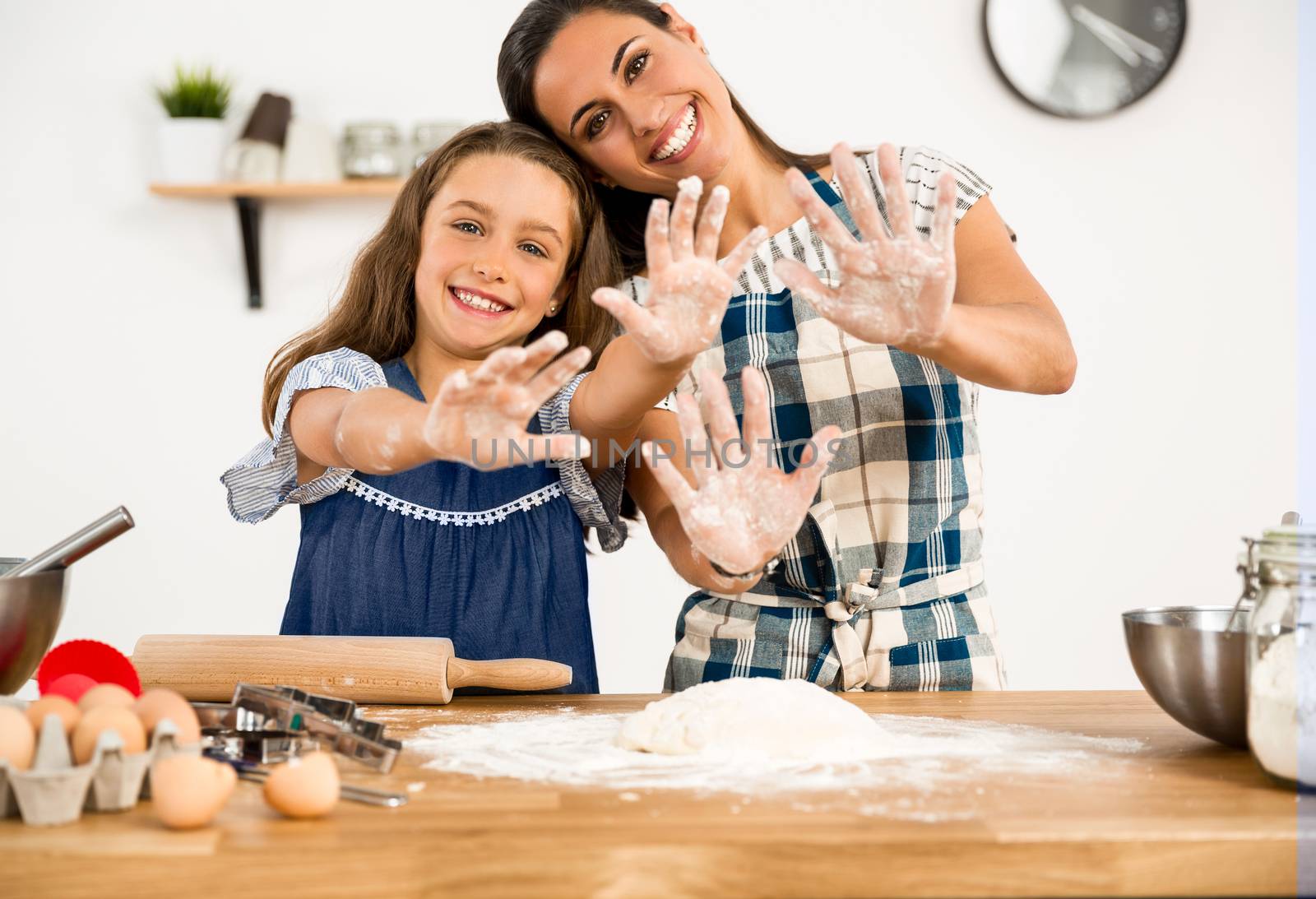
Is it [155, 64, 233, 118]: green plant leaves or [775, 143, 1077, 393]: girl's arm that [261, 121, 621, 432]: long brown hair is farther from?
[155, 64, 233, 118]: green plant leaves

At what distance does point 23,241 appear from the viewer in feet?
8.45

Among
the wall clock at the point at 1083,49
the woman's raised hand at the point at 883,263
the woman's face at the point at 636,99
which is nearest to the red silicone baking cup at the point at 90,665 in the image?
the woman's raised hand at the point at 883,263

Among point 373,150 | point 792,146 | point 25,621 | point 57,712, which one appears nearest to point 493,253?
point 25,621

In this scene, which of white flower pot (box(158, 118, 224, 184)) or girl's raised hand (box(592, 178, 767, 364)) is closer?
girl's raised hand (box(592, 178, 767, 364))

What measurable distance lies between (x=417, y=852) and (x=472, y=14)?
2.31m

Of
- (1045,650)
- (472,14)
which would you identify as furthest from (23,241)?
(1045,650)

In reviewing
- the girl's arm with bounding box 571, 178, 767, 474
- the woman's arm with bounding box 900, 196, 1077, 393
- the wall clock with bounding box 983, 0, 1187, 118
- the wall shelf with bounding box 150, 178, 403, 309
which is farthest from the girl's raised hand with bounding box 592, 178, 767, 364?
the wall clock with bounding box 983, 0, 1187, 118

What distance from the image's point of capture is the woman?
1.22m

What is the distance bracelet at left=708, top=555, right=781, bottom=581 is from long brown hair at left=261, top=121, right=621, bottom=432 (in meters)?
0.35

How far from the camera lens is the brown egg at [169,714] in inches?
27.1

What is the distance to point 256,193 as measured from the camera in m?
2.49

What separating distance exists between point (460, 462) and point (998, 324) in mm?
557

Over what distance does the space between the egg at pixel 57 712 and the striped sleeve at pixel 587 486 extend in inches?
25.4

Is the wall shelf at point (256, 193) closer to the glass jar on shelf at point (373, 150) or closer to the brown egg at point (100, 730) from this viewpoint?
the glass jar on shelf at point (373, 150)
